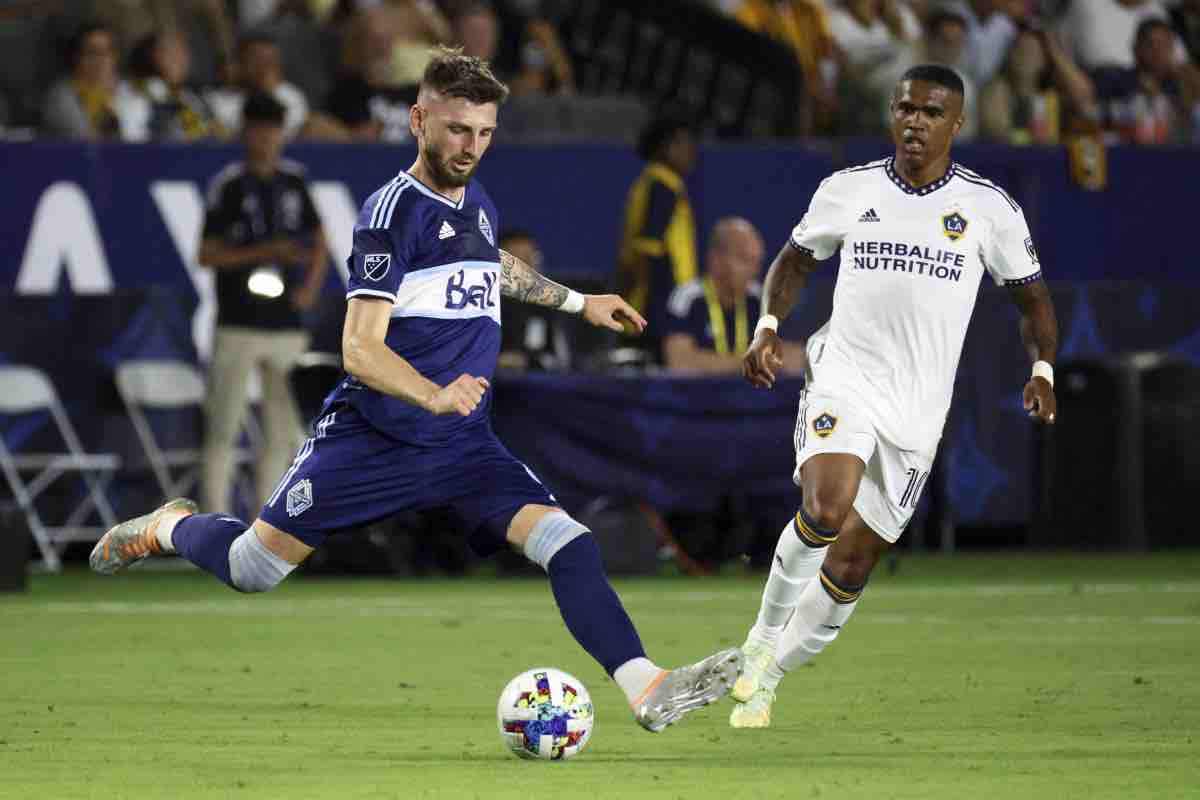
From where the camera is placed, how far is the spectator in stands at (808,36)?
2025 cm

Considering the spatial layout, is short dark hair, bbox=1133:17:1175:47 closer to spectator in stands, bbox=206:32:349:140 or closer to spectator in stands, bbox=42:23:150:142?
spectator in stands, bbox=206:32:349:140

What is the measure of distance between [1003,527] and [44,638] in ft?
28.0

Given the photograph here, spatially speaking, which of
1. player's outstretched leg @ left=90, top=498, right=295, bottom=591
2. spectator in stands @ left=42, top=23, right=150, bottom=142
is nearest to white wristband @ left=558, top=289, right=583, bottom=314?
player's outstretched leg @ left=90, top=498, right=295, bottom=591

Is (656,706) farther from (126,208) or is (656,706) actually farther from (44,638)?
(126,208)

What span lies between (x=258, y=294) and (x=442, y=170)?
8535 millimetres

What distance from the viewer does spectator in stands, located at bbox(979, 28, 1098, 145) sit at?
20.5m

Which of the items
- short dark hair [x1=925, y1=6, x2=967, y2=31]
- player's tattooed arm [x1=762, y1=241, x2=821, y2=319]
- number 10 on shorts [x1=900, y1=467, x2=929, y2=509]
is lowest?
number 10 on shorts [x1=900, y1=467, x2=929, y2=509]

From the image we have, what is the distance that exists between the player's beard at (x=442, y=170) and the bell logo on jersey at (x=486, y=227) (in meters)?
0.15

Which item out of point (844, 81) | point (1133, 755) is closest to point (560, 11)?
point (844, 81)

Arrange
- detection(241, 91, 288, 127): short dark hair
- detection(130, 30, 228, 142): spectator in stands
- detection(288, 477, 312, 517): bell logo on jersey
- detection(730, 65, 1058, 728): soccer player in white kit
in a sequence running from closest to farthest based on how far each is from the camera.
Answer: detection(288, 477, 312, 517): bell logo on jersey, detection(730, 65, 1058, 728): soccer player in white kit, detection(241, 91, 288, 127): short dark hair, detection(130, 30, 228, 142): spectator in stands

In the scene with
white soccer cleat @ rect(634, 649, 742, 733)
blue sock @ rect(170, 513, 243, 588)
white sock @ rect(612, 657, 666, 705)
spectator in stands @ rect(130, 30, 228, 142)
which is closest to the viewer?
white soccer cleat @ rect(634, 649, 742, 733)

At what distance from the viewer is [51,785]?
23.9ft

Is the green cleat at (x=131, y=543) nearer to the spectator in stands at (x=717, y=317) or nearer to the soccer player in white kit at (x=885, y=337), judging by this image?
the soccer player in white kit at (x=885, y=337)

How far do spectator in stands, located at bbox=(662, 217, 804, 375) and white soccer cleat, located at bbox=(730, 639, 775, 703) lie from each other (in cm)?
764
